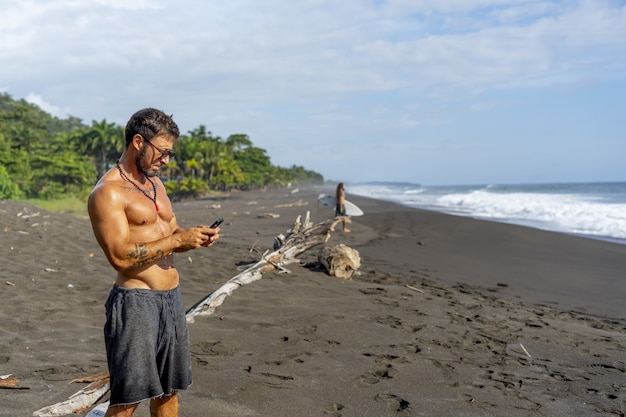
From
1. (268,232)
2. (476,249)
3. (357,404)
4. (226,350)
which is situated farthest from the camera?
(268,232)

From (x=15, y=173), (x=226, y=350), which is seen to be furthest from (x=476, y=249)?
(x=15, y=173)

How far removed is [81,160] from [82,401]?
5236cm

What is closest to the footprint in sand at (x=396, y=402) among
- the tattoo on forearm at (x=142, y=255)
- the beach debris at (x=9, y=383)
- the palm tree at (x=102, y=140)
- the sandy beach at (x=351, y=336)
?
the sandy beach at (x=351, y=336)

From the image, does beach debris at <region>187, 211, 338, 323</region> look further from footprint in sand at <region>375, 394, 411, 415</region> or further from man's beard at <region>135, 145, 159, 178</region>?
man's beard at <region>135, 145, 159, 178</region>

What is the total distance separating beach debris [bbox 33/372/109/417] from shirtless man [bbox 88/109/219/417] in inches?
45.2

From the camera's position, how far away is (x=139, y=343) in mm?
2826

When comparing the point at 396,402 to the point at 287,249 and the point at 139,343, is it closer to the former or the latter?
the point at 139,343

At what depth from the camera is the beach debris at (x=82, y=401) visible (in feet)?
12.4

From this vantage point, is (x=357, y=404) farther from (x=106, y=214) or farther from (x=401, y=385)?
(x=106, y=214)

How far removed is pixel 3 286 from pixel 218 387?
192 inches

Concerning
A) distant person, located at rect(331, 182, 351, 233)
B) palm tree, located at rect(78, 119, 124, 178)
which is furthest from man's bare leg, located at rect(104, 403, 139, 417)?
palm tree, located at rect(78, 119, 124, 178)

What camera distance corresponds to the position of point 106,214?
9.00 ft

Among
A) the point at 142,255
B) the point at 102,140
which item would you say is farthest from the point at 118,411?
the point at 102,140

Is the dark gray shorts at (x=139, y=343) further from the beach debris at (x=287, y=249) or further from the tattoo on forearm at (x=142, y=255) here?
the beach debris at (x=287, y=249)
